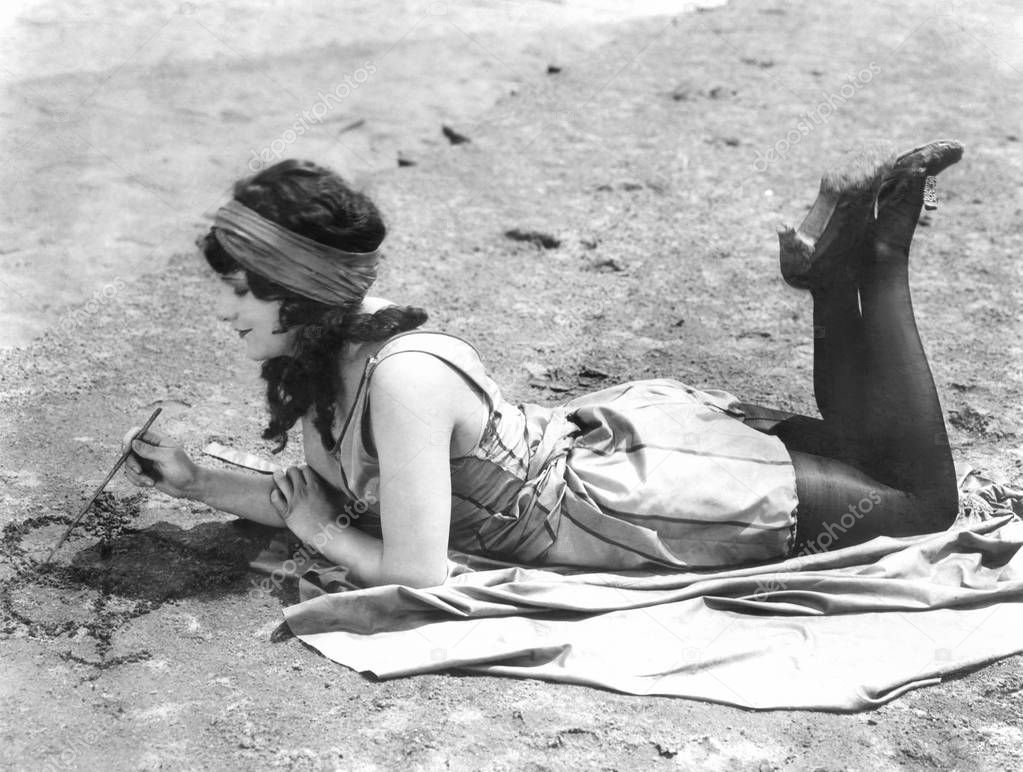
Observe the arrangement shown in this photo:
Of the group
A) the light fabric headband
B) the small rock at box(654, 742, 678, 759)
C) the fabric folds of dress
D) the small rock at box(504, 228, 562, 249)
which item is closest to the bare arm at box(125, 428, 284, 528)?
the fabric folds of dress

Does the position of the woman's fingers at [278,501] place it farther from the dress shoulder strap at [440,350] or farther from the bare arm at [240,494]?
the dress shoulder strap at [440,350]

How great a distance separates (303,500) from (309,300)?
0.56 meters

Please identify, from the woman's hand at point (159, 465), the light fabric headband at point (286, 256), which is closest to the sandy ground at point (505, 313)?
the woman's hand at point (159, 465)

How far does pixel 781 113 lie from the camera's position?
608cm

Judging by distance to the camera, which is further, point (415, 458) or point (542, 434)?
point (542, 434)

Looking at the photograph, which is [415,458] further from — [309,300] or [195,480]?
[195,480]

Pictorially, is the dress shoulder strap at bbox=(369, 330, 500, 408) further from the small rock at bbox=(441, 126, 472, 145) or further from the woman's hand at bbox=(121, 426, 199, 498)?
the small rock at bbox=(441, 126, 472, 145)

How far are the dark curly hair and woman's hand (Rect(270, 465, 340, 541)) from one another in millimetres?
257

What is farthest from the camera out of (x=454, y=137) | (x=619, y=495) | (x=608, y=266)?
(x=454, y=137)

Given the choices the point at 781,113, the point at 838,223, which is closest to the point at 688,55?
the point at 781,113

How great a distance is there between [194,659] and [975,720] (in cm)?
162

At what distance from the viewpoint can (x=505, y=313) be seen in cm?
440

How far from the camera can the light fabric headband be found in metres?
2.46

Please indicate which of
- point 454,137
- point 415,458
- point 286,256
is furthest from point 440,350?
point 454,137
